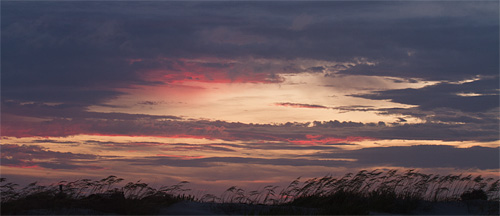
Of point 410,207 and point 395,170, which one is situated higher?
point 395,170

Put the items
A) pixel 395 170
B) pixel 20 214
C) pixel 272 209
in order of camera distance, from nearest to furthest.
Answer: pixel 20 214
pixel 272 209
pixel 395 170

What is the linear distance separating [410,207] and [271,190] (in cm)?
371

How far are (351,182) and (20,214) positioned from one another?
27.2ft

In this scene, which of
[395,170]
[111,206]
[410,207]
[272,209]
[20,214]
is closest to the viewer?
[20,214]

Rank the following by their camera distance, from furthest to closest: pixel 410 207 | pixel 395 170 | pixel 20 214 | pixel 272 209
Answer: pixel 395 170
pixel 410 207
pixel 272 209
pixel 20 214

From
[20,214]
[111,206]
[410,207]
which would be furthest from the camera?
[410,207]

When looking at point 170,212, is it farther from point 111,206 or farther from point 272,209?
point 272,209

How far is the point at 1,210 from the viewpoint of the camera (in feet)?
37.7

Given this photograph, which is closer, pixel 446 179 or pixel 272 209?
pixel 272 209

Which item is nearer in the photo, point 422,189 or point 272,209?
point 272,209

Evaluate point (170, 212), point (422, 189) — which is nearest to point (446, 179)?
point (422, 189)

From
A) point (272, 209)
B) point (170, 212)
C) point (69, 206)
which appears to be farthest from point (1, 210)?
point (272, 209)

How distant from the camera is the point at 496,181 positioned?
1599 cm

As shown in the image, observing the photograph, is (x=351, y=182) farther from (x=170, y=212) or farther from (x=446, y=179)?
(x=170, y=212)
